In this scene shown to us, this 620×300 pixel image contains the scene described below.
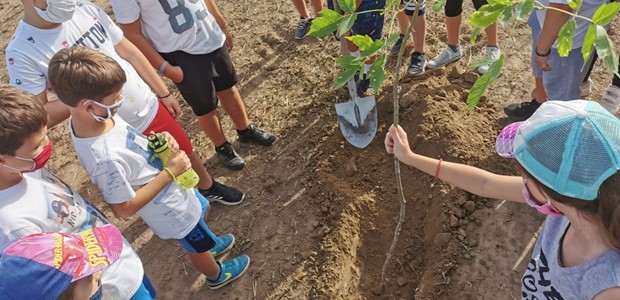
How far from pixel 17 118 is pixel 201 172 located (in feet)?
5.22

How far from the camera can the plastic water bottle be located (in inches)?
93.0

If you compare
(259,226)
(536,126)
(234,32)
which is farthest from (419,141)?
(234,32)

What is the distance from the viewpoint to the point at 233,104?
3.67 meters

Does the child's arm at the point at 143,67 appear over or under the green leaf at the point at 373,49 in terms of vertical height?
under

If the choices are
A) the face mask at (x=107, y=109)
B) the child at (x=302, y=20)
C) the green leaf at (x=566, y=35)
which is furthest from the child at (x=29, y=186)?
the child at (x=302, y=20)

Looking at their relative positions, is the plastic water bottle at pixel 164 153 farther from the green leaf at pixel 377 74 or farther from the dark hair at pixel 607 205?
the dark hair at pixel 607 205

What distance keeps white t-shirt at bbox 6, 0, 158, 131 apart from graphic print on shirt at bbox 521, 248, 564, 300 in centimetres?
209

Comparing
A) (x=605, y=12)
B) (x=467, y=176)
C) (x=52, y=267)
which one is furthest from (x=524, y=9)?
(x=52, y=267)

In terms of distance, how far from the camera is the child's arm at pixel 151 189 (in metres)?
2.23

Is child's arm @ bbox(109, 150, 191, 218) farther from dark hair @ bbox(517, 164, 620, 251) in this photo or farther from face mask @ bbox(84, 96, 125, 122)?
dark hair @ bbox(517, 164, 620, 251)

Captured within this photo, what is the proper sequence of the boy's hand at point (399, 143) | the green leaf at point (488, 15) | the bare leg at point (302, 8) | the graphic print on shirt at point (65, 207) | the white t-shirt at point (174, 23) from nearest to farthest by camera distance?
the green leaf at point (488, 15) → the graphic print on shirt at point (65, 207) → the boy's hand at point (399, 143) → the white t-shirt at point (174, 23) → the bare leg at point (302, 8)

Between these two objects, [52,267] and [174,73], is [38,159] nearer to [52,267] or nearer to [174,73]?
[52,267]

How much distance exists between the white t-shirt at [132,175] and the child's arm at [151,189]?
0.13ft

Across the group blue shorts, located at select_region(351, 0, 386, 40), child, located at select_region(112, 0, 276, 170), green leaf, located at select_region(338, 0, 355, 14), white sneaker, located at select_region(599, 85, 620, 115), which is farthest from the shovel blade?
green leaf, located at select_region(338, 0, 355, 14)
